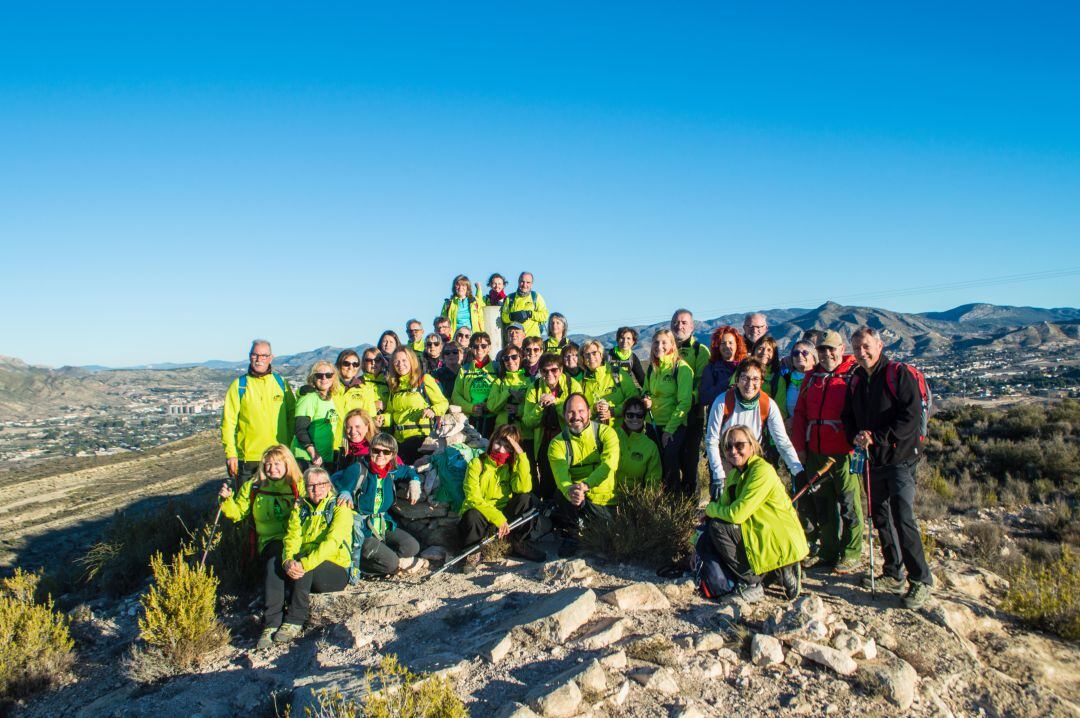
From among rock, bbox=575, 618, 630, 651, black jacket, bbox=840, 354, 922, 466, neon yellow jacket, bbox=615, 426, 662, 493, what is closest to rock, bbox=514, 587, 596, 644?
rock, bbox=575, 618, 630, 651

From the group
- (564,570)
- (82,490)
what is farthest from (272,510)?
(82,490)

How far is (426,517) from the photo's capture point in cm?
639

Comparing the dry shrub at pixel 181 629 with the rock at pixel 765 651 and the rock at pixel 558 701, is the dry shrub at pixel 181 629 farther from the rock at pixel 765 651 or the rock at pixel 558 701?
the rock at pixel 765 651

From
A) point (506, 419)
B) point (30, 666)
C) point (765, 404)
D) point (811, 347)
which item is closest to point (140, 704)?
point (30, 666)

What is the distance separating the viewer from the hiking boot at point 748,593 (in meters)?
4.63

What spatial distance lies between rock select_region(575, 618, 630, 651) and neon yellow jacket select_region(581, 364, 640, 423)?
113 inches

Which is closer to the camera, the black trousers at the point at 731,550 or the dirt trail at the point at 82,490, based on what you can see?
the black trousers at the point at 731,550

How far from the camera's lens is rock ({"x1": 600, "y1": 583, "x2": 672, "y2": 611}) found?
4598mm

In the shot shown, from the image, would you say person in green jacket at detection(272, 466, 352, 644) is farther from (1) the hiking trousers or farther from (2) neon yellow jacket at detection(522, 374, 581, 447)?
(1) the hiking trousers

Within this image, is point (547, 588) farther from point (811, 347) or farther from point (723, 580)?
point (811, 347)

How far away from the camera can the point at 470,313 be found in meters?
10.5

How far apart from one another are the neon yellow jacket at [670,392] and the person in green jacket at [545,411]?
0.94m

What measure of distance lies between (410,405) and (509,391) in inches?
44.0

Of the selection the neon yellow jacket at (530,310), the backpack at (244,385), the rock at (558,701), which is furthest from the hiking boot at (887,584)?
the neon yellow jacket at (530,310)
